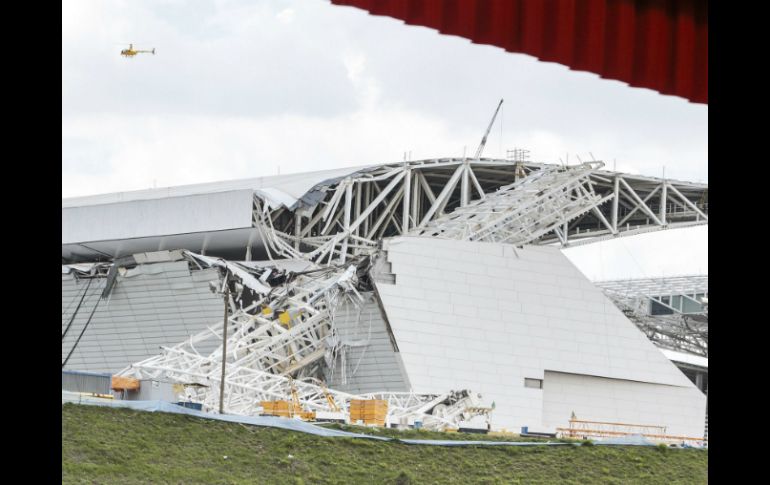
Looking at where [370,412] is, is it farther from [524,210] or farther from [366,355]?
[524,210]

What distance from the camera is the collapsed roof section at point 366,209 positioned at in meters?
75.4

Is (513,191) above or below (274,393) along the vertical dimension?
above

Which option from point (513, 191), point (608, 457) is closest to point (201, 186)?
point (513, 191)

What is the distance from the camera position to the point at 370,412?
6103 centimetres

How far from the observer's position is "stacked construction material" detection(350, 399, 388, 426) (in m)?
60.7

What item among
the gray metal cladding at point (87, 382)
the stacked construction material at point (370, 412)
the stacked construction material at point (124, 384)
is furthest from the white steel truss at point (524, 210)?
the gray metal cladding at point (87, 382)

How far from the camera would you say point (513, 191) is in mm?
74875

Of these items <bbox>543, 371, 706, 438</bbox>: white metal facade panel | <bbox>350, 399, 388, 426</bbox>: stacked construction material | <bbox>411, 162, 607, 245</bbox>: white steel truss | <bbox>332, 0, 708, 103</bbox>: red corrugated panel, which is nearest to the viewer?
<bbox>332, 0, 708, 103</bbox>: red corrugated panel

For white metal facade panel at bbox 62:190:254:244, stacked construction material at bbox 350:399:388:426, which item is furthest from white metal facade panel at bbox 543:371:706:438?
white metal facade panel at bbox 62:190:254:244

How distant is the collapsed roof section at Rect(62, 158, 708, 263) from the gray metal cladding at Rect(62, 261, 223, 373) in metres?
6.83

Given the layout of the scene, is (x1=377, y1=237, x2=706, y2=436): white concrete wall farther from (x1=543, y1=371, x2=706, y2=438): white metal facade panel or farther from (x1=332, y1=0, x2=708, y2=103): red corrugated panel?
(x1=332, y1=0, x2=708, y2=103): red corrugated panel

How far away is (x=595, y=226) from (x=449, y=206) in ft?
30.4

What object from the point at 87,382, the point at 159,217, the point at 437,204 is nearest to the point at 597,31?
the point at 87,382
